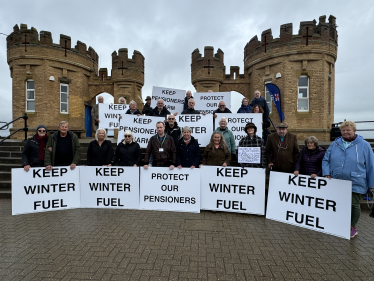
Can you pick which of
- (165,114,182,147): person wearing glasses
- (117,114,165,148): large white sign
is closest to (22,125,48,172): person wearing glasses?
(117,114,165,148): large white sign

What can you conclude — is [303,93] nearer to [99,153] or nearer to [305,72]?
[305,72]

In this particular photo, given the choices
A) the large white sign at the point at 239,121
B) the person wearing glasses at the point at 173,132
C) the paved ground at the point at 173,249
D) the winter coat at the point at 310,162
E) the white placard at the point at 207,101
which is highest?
the white placard at the point at 207,101

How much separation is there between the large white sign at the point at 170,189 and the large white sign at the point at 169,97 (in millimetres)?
4486

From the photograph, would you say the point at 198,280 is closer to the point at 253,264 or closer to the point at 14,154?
the point at 253,264

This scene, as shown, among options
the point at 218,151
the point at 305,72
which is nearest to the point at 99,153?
the point at 218,151

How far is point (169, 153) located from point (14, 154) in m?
6.68

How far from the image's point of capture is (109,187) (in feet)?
17.7

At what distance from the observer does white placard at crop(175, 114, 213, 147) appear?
7.08 m

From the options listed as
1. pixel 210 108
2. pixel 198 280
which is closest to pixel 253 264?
pixel 198 280

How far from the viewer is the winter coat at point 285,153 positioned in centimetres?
494

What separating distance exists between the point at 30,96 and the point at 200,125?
46.3 feet

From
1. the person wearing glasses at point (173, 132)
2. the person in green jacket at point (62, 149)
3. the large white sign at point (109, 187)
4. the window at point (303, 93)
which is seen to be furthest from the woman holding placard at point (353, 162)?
the window at point (303, 93)

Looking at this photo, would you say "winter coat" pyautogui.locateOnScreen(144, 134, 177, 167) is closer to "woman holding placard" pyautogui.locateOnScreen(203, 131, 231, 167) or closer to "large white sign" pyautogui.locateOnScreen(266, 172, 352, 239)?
"woman holding placard" pyautogui.locateOnScreen(203, 131, 231, 167)

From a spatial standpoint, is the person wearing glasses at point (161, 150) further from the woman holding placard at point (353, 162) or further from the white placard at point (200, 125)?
the woman holding placard at point (353, 162)
